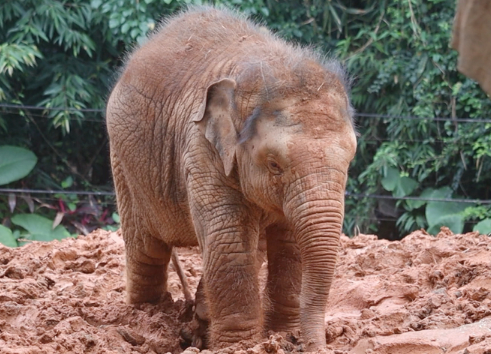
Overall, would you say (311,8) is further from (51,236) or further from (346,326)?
(346,326)

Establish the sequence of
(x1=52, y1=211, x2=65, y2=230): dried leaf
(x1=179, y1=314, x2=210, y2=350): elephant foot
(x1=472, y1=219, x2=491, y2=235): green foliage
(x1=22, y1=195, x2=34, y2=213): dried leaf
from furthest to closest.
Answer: (x1=22, y1=195, x2=34, y2=213): dried leaf < (x1=52, y1=211, x2=65, y2=230): dried leaf < (x1=472, y1=219, x2=491, y2=235): green foliage < (x1=179, y1=314, x2=210, y2=350): elephant foot

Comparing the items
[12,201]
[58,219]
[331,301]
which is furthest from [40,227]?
[331,301]

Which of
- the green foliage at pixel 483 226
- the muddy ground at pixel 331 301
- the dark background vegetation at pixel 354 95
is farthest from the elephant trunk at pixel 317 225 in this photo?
the dark background vegetation at pixel 354 95

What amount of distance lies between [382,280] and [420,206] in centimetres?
476

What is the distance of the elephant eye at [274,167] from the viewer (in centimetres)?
488

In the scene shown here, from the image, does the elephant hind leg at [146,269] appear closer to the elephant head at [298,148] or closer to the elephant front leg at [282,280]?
the elephant front leg at [282,280]

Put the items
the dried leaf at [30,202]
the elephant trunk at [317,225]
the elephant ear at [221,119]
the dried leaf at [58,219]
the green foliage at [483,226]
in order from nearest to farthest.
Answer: the elephant trunk at [317,225] → the elephant ear at [221,119] → the green foliage at [483,226] → the dried leaf at [58,219] → the dried leaf at [30,202]

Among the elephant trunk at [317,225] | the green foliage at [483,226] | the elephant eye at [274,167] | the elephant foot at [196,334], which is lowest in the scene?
the green foliage at [483,226]

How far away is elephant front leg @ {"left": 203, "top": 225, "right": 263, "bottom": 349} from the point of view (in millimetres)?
5117

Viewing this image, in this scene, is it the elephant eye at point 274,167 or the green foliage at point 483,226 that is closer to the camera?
the elephant eye at point 274,167

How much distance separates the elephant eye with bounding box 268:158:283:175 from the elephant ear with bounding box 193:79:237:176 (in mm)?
229

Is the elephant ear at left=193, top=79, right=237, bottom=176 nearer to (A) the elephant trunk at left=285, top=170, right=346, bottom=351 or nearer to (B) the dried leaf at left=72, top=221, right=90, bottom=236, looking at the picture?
(A) the elephant trunk at left=285, top=170, right=346, bottom=351

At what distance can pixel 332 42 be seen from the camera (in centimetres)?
1250

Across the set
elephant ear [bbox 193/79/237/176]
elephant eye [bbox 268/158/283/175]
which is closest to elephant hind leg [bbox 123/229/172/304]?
elephant ear [bbox 193/79/237/176]
